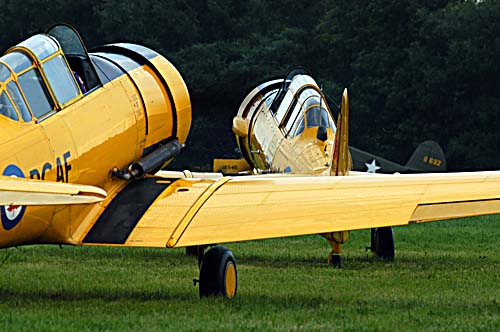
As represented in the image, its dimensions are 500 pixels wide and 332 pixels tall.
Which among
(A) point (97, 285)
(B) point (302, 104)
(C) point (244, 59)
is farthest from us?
(C) point (244, 59)

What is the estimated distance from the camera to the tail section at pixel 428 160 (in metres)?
30.3

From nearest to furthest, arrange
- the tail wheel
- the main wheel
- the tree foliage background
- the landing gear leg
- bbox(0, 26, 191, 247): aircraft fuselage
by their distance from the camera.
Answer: bbox(0, 26, 191, 247): aircraft fuselage → the main wheel → the landing gear leg → the tail wheel → the tree foliage background

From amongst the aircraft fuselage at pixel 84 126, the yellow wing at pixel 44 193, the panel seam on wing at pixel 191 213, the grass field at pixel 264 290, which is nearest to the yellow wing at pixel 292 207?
the panel seam on wing at pixel 191 213

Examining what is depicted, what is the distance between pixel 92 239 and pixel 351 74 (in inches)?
1489

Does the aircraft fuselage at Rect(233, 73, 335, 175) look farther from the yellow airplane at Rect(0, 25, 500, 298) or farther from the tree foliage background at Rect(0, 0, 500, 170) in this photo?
the tree foliage background at Rect(0, 0, 500, 170)

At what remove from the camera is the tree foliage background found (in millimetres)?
42250

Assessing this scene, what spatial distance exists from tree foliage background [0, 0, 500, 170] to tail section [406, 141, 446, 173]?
10.8 m

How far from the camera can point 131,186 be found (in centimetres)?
1063

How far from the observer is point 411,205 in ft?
31.4

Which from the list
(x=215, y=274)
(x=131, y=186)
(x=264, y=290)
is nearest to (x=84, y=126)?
(x=131, y=186)

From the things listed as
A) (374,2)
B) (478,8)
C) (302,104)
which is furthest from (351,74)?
(302,104)

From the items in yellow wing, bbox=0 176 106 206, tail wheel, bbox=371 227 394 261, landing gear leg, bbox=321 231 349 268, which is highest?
yellow wing, bbox=0 176 106 206

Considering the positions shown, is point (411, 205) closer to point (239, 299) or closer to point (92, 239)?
point (239, 299)

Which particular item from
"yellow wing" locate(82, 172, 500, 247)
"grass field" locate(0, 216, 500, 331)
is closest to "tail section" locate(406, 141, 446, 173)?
"grass field" locate(0, 216, 500, 331)
